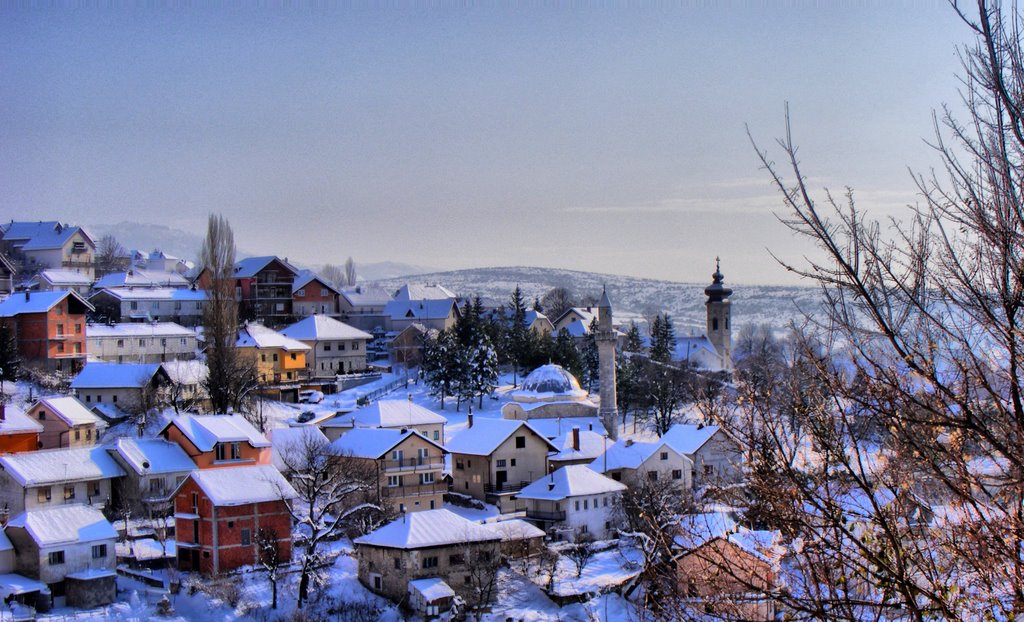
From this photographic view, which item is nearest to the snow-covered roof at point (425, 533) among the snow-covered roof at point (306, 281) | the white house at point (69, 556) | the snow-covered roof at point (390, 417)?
the white house at point (69, 556)

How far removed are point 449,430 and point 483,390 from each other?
6887 mm

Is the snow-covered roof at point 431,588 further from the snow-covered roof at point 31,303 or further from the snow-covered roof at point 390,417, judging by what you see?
the snow-covered roof at point 31,303

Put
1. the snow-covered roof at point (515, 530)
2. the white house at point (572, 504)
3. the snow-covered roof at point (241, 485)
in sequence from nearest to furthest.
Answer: the snow-covered roof at point (241, 485) < the snow-covered roof at point (515, 530) < the white house at point (572, 504)

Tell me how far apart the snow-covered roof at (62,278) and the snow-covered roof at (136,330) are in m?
13.3

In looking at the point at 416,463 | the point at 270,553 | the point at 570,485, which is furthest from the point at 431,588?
the point at 416,463

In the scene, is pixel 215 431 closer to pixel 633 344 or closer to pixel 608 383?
pixel 608 383

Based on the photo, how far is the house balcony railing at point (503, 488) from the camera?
42.2m

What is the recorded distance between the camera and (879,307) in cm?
601

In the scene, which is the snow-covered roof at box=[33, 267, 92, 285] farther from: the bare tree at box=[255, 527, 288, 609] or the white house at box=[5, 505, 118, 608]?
the bare tree at box=[255, 527, 288, 609]

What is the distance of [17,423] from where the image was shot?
127ft

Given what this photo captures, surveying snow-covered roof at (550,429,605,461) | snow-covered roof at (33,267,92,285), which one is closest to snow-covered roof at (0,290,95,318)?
snow-covered roof at (33,267,92,285)

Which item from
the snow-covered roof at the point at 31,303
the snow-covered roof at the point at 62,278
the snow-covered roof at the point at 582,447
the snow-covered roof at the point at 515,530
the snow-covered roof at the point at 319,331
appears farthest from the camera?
the snow-covered roof at the point at 62,278

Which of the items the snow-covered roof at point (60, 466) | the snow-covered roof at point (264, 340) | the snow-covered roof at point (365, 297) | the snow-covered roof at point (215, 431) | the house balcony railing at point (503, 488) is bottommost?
the house balcony railing at point (503, 488)

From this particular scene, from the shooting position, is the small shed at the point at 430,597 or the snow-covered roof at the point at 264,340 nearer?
the small shed at the point at 430,597
